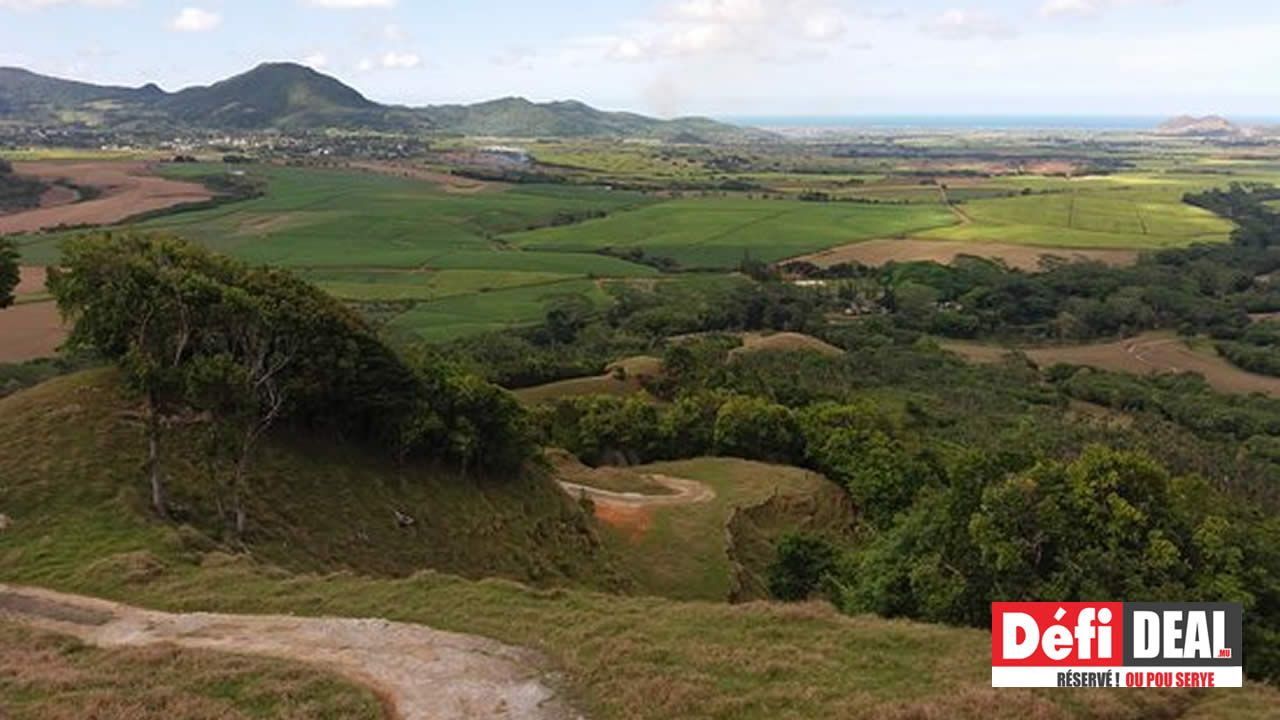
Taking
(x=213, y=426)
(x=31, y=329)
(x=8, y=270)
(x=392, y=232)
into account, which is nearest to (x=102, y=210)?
(x=392, y=232)

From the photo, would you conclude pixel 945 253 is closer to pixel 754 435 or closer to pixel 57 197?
pixel 754 435

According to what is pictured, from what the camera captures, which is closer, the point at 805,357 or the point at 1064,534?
the point at 1064,534

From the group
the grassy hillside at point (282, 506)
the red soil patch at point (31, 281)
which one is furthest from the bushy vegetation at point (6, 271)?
the red soil patch at point (31, 281)

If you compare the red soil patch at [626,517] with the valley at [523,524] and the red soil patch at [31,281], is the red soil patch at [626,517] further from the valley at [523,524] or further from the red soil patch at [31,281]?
the red soil patch at [31,281]

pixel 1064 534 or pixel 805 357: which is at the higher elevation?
pixel 1064 534

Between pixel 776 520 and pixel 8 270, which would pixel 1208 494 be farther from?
pixel 8 270

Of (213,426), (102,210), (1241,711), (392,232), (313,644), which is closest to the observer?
(1241,711)

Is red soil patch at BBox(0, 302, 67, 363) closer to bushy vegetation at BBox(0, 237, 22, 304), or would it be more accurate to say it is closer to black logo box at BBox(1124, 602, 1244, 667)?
bushy vegetation at BBox(0, 237, 22, 304)
